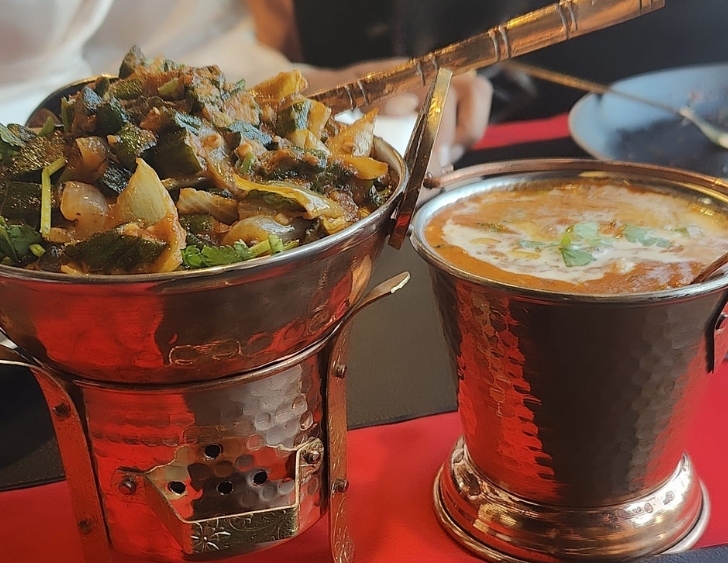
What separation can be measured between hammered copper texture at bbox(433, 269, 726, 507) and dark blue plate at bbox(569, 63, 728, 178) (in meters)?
1.13

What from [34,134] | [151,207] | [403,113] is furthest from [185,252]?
[403,113]

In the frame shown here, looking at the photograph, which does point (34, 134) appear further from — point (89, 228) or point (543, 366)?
point (543, 366)

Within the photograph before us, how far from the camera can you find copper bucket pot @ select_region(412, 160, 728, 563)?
0.79 meters

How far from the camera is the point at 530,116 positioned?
261 centimetres

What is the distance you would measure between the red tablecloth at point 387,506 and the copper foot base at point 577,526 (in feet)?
0.08

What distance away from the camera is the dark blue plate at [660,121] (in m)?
1.96

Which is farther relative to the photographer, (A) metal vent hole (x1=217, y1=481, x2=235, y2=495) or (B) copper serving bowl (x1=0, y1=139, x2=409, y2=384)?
(A) metal vent hole (x1=217, y1=481, x2=235, y2=495)

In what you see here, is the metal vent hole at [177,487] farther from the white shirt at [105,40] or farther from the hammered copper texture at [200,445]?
the white shirt at [105,40]

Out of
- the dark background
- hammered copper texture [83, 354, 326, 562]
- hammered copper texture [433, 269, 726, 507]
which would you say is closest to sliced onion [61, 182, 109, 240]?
hammered copper texture [83, 354, 326, 562]

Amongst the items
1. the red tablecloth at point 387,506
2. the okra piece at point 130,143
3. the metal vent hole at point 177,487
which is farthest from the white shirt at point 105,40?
the metal vent hole at point 177,487

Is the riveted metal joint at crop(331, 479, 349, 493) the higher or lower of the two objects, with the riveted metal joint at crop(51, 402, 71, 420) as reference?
lower

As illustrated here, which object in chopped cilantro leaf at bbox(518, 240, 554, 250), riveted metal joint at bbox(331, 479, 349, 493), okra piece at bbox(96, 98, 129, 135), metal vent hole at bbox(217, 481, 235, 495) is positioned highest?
okra piece at bbox(96, 98, 129, 135)

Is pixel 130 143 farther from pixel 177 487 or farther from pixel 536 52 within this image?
pixel 536 52

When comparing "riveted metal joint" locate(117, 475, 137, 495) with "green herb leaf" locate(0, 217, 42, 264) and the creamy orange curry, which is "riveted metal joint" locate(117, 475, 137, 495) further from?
the creamy orange curry
